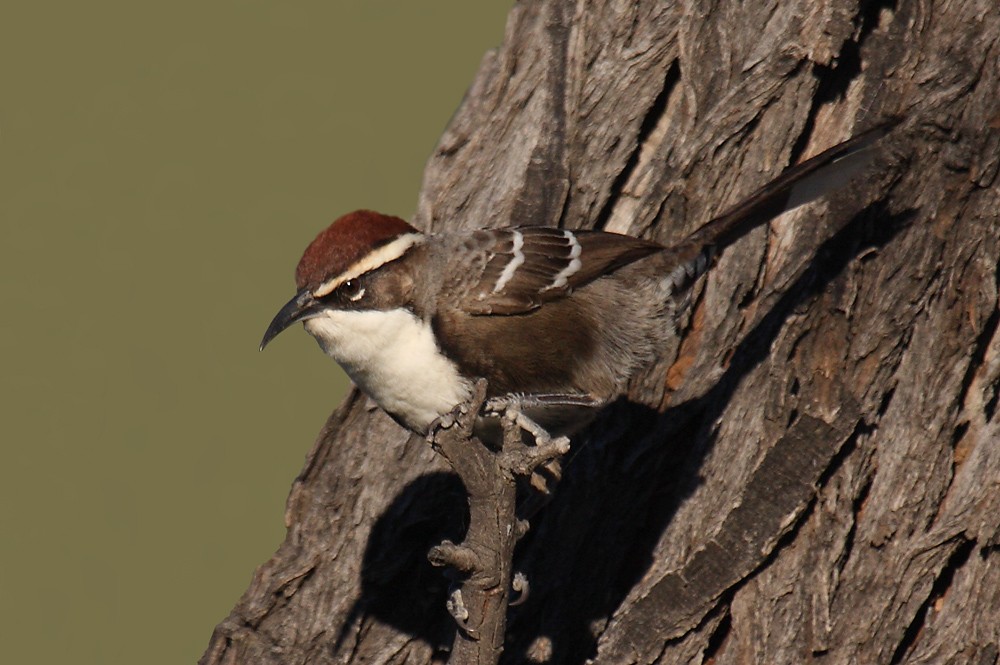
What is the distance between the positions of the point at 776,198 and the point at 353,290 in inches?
89.5

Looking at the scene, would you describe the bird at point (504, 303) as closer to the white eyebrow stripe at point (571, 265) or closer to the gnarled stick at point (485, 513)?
the white eyebrow stripe at point (571, 265)

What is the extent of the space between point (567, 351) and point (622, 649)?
181 centimetres

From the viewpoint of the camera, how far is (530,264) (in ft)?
20.3

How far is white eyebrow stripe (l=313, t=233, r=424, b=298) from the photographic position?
5.77 meters

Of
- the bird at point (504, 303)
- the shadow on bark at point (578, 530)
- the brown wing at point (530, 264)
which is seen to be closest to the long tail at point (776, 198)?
the bird at point (504, 303)

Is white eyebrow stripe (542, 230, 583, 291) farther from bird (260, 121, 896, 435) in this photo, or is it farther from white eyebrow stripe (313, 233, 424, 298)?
white eyebrow stripe (313, 233, 424, 298)

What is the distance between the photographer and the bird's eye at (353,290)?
582 cm

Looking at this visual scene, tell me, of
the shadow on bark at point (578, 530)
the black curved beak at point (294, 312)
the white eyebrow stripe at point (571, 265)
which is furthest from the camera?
the shadow on bark at point (578, 530)

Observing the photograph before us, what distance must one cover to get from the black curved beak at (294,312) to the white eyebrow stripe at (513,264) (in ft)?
2.92

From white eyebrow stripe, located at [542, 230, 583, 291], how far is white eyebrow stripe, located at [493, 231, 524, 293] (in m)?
0.19

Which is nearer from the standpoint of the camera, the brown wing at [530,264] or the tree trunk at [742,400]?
the brown wing at [530,264]

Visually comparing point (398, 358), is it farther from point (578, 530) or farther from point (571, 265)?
point (578, 530)

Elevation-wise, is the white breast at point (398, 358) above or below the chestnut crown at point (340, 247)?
below

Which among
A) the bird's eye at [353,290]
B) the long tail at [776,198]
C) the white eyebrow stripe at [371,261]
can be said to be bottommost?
the bird's eye at [353,290]
